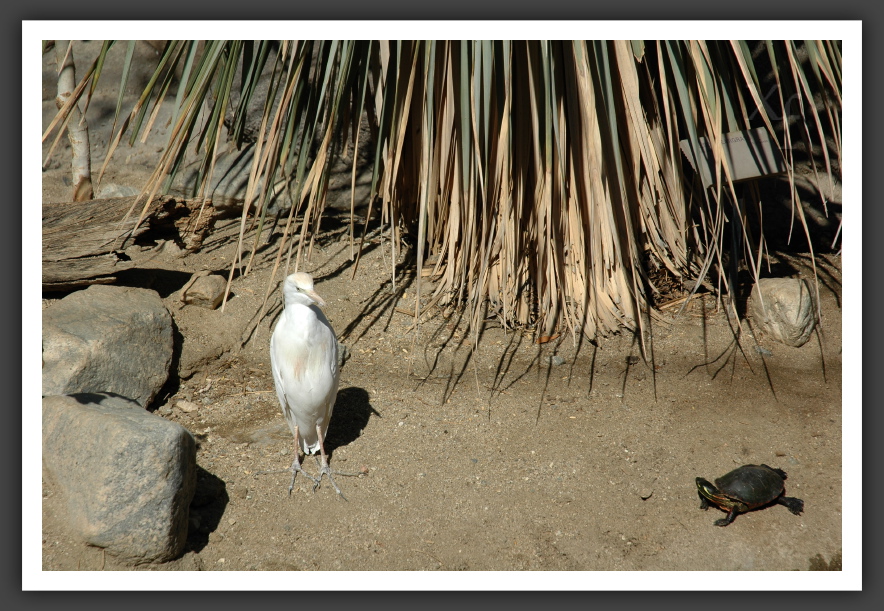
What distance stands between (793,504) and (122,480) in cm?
256

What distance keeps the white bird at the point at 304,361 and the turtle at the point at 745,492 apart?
5.02 feet

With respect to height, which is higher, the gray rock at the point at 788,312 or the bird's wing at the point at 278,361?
the gray rock at the point at 788,312

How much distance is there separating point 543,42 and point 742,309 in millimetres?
2068

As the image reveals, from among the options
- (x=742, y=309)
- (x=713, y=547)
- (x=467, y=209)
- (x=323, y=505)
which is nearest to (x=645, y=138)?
(x=467, y=209)

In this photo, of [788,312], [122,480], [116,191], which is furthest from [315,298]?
[116,191]

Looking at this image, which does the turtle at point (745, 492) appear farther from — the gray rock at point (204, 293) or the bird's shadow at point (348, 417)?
the gray rock at point (204, 293)

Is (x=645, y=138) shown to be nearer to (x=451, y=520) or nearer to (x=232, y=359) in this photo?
(x=451, y=520)

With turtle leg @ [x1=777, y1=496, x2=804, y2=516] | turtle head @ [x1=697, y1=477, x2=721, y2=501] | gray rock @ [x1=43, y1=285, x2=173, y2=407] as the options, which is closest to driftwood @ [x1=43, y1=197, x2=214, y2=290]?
gray rock @ [x1=43, y1=285, x2=173, y2=407]

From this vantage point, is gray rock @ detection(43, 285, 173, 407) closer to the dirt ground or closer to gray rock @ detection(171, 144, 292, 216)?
the dirt ground

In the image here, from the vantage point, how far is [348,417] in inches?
128

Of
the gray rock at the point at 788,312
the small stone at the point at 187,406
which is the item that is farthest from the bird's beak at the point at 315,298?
the gray rock at the point at 788,312

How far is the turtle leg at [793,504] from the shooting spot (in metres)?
2.57

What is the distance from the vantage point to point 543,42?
2.78 metres

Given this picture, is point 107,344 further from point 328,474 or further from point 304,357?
point 328,474
